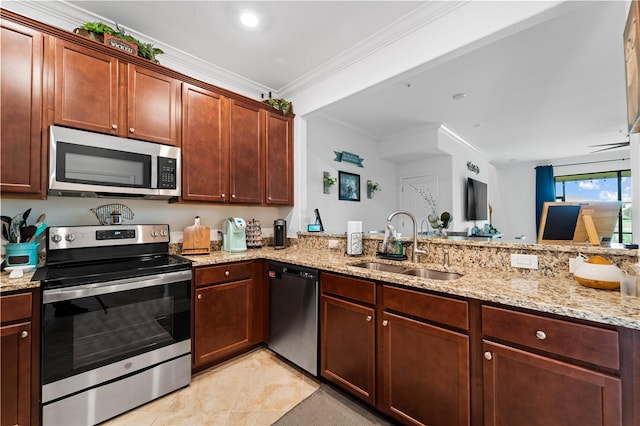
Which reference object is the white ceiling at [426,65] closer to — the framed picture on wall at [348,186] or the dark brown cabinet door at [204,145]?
the dark brown cabinet door at [204,145]

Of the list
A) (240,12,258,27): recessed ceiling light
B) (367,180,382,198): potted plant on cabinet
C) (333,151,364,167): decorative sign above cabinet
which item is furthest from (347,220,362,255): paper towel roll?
(367,180,382,198): potted plant on cabinet

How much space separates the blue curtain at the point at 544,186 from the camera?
7.04 m

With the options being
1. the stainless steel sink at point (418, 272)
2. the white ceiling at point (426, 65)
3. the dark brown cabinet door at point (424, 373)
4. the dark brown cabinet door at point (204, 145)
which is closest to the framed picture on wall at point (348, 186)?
the white ceiling at point (426, 65)

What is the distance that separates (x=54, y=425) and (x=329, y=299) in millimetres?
1658

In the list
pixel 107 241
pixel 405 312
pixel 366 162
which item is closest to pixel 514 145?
pixel 366 162

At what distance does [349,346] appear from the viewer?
179 cm

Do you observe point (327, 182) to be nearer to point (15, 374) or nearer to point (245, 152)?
point (245, 152)

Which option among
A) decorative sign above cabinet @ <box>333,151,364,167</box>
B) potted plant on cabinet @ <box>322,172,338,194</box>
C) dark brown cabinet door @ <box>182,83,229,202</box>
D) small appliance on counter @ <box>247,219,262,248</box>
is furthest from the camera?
decorative sign above cabinet @ <box>333,151,364,167</box>

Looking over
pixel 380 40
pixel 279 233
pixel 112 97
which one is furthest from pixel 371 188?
pixel 112 97

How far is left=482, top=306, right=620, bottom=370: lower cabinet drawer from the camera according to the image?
3.19ft

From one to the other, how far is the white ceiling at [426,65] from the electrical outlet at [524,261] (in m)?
1.40

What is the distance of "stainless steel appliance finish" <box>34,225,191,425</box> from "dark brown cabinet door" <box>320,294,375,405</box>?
997mm

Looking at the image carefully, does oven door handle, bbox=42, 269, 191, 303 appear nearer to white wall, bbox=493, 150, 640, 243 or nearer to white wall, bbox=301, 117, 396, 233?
white wall, bbox=301, 117, 396, 233

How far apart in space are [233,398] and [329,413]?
2.19 ft
